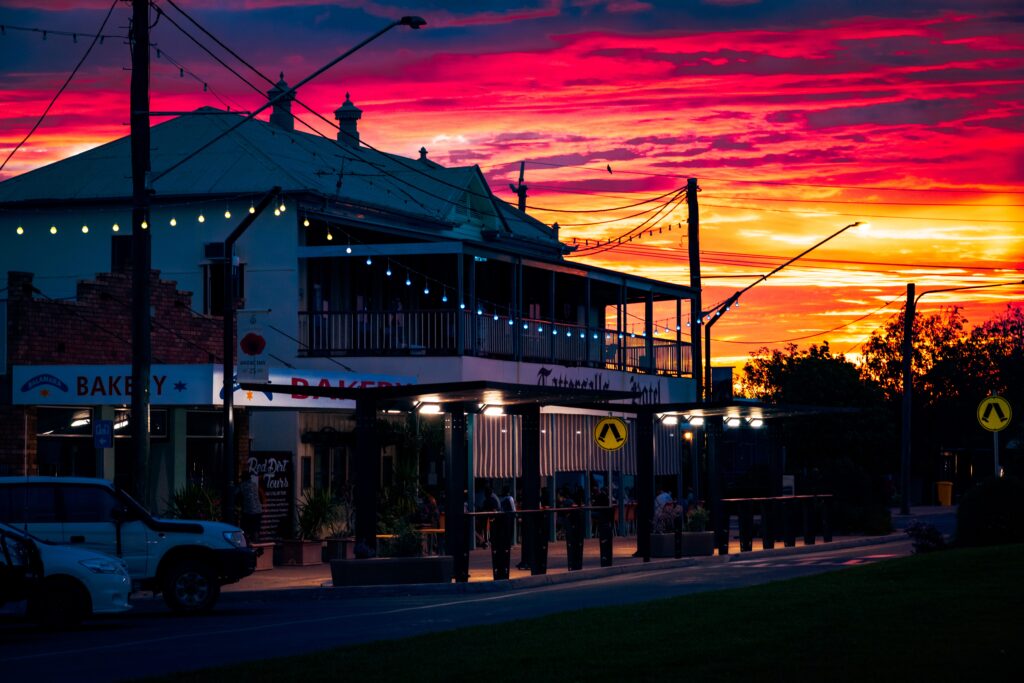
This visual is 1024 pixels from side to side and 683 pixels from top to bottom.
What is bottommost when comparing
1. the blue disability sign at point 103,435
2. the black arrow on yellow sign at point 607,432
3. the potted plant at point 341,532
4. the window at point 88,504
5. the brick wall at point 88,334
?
the potted plant at point 341,532

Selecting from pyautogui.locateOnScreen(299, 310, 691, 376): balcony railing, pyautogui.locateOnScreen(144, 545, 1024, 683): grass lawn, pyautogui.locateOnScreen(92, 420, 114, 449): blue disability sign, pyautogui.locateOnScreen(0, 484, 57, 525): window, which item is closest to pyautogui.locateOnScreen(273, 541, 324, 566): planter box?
pyautogui.locateOnScreen(92, 420, 114, 449): blue disability sign

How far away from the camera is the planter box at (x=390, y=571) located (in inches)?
1102

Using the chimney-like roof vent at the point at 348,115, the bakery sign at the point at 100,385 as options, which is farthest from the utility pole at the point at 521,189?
the bakery sign at the point at 100,385

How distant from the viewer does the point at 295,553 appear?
34.9 m

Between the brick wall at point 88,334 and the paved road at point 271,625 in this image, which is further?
the brick wall at point 88,334

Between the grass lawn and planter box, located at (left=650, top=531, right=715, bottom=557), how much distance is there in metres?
15.5

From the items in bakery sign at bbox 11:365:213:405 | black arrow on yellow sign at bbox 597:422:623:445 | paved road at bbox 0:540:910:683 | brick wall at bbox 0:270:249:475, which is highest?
brick wall at bbox 0:270:249:475

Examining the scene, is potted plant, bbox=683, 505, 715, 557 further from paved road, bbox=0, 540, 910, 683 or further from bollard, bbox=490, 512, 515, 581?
bollard, bbox=490, 512, 515, 581

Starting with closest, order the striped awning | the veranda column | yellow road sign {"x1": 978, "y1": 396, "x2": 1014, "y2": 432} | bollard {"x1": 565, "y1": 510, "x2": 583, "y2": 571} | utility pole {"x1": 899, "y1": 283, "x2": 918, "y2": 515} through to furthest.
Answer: the veranda column, bollard {"x1": 565, "y1": 510, "x2": 583, "y2": 571}, yellow road sign {"x1": 978, "y1": 396, "x2": 1014, "y2": 432}, the striped awning, utility pole {"x1": 899, "y1": 283, "x2": 918, "y2": 515}

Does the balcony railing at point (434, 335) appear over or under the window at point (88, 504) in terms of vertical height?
over

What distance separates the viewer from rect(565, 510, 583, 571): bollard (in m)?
32.0

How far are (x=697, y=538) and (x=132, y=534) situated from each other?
51.1 ft

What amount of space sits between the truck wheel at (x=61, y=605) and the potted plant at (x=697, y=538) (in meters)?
17.5

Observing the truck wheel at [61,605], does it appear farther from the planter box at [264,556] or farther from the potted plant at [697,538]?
the potted plant at [697,538]
